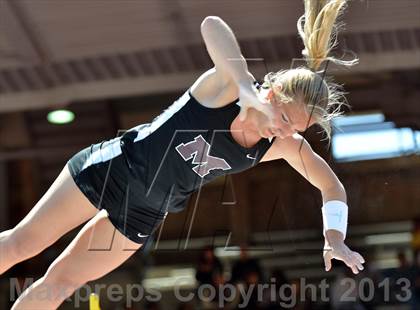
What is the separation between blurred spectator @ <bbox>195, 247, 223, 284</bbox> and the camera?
5957mm

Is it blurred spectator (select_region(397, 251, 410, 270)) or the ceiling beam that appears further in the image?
blurred spectator (select_region(397, 251, 410, 270))

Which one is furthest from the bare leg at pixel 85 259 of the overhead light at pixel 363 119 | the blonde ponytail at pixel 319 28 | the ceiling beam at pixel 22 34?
the overhead light at pixel 363 119

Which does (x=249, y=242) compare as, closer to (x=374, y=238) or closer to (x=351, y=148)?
(x=374, y=238)

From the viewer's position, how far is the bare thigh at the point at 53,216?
2875mm

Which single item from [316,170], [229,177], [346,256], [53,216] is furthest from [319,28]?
[229,177]

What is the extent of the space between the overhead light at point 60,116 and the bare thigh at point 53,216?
4025 mm

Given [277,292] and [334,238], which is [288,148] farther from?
[277,292]

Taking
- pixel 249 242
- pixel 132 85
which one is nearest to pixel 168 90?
pixel 132 85

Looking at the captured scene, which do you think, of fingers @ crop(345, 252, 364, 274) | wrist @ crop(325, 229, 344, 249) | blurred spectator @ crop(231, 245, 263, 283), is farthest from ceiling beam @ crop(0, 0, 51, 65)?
fingers @ crop(345, 252, 364, 274)

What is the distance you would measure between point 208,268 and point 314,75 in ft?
11.5

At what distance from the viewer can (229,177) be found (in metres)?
5.08

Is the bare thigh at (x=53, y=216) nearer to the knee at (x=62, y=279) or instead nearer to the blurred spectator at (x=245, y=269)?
the knee at (x=62, y=279)

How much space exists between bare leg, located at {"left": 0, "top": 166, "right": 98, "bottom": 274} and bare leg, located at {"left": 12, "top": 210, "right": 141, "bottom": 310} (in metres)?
0.11

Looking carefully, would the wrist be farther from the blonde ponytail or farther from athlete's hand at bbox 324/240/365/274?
the blonde ponytail
